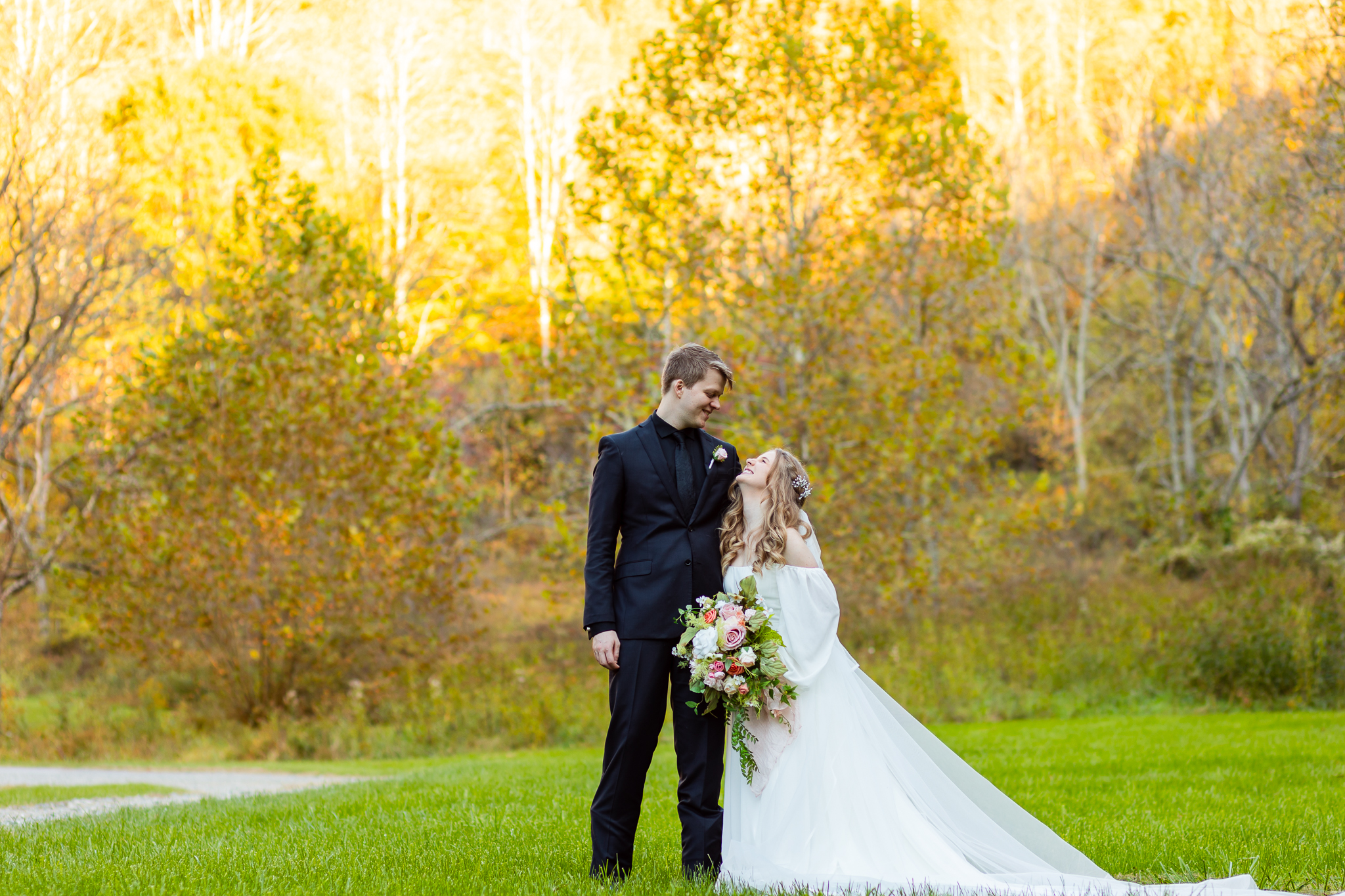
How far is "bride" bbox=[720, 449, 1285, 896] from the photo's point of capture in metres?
4.54

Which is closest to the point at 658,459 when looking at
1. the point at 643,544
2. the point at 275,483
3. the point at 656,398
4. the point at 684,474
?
the point at 684,474

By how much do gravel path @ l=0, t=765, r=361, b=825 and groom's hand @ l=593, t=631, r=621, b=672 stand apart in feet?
15.2

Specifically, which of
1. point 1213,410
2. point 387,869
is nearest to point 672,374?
point 387,869

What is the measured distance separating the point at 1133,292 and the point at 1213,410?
5006 millimetres

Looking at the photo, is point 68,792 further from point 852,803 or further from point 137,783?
point 852,803

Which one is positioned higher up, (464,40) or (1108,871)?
(464,40)

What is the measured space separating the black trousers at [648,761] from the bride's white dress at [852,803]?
0.11 metres

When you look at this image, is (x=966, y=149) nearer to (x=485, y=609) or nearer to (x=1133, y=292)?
(x=485, y=609)

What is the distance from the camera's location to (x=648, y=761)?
481 centimetres

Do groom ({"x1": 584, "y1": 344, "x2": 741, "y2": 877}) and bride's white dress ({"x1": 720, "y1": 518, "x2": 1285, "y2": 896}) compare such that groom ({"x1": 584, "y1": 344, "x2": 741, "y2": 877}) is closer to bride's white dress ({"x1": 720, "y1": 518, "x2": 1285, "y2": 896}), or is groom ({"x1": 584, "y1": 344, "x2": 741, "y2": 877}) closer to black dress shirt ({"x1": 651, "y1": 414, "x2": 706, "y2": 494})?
black dress shirt ({"x1": 651, "y1": 414, "x2": 706, "y2": 494})

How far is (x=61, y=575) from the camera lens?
14.2 meters

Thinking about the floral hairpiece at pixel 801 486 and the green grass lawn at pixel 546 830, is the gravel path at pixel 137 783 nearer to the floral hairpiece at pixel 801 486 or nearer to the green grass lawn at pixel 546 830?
the green grass lawn at pixel 546 830

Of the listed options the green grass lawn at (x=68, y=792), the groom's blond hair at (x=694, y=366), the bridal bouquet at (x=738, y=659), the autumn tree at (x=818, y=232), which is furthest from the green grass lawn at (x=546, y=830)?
the autumn tree at (x=818, y=232)

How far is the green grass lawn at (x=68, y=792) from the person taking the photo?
342 inches
